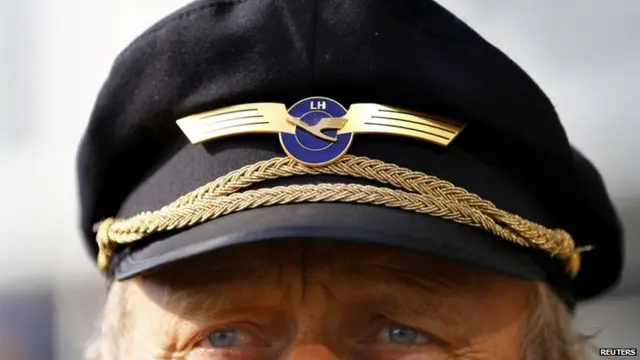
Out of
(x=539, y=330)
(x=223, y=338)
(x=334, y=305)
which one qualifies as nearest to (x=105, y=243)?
(x=223, y=338)

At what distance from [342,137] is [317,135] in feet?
0.09

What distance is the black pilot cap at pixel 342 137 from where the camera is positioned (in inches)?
30.8

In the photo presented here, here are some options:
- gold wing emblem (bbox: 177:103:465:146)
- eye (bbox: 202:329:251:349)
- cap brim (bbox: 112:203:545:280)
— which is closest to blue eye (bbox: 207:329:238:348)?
eye (bbox: 202:329:251:349)

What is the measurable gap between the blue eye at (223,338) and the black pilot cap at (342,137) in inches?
4.6

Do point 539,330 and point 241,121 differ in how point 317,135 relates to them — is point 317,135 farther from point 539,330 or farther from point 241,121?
point 539,330

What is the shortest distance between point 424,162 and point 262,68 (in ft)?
0.66

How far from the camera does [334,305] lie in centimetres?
82

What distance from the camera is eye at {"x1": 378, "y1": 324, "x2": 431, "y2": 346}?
2.74 ft

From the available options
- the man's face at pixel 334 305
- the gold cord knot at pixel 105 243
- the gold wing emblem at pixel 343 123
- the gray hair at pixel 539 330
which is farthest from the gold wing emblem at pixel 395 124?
the gold cord knot at pixel 105 243

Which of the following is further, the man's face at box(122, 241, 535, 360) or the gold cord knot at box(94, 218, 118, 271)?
the gold cord knot at box(94, 218, 118, 271)

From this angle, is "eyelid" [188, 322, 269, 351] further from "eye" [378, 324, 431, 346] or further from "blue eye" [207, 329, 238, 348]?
"eye" [378, 324, 431, 346]

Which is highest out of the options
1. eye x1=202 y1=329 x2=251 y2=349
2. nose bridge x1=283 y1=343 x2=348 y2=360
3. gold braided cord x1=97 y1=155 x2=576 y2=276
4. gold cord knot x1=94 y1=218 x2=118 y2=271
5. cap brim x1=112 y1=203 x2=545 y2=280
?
gold cord knot x1=94 y1=218 x2=118 y2=271

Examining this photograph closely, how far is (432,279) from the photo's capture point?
0.83 m

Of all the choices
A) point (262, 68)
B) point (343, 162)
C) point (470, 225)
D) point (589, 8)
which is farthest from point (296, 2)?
point (589, 8)
